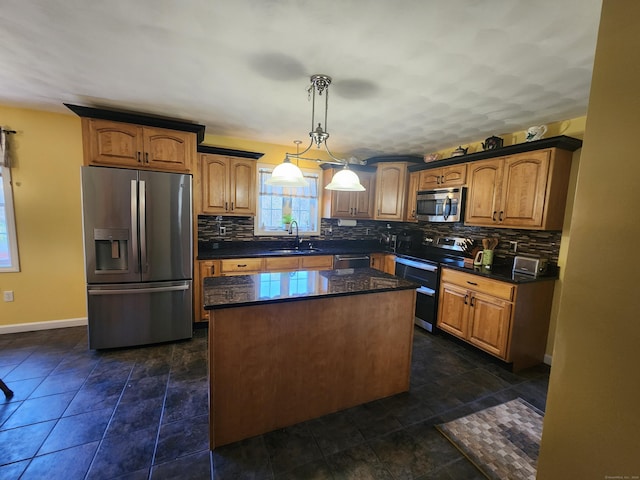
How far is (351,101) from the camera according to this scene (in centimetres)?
242

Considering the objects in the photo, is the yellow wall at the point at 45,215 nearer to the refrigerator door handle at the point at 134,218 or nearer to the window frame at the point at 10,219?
the window frame at the point at 10,219

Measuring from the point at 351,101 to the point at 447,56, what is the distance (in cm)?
90

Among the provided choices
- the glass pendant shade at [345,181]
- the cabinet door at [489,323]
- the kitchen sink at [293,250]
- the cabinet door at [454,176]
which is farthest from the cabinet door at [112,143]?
the cabinet door at [489,323]

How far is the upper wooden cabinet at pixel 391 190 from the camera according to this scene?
426cm

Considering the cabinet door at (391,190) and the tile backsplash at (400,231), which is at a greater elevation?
the cabinet door at (391,190)

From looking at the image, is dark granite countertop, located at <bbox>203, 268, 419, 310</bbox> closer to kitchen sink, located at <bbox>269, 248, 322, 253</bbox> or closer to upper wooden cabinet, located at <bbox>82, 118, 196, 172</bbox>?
kitchen sink, located at <bbox>269, 248, 322, 253</bbox>

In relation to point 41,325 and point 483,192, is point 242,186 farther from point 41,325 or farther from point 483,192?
point 483,192

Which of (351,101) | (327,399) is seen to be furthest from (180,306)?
(351,101)

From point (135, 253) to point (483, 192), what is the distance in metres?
3.89

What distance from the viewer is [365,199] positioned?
4504 mm

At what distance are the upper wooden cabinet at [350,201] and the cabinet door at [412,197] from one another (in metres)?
0.59

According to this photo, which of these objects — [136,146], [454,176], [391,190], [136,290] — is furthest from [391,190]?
[136,290]

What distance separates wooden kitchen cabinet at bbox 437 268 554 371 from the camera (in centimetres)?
262

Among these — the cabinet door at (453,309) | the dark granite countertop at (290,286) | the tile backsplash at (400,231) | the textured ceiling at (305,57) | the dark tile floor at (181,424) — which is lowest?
the dark tile floor at (181,424)
